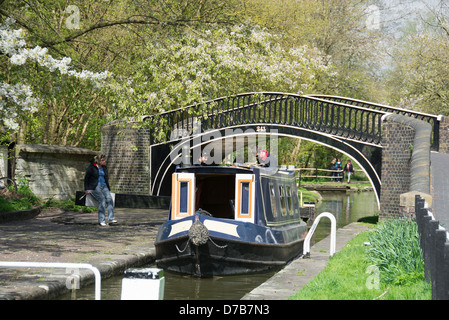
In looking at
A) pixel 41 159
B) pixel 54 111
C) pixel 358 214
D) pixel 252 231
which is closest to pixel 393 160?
pixel 358 214

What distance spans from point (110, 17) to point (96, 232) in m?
11.0

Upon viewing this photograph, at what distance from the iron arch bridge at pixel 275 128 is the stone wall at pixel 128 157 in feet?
1.00

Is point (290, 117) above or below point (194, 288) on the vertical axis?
above

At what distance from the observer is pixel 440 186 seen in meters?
15.8

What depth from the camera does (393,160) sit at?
60.0ft

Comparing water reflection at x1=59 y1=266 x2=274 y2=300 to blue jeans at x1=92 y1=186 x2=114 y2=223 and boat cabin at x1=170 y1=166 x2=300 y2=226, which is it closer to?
boat cabin at x1=170 y1=166 x2=300 y2=226

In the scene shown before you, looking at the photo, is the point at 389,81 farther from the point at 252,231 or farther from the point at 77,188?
the point at 252,231

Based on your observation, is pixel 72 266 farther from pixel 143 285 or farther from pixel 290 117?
pixel 290 117

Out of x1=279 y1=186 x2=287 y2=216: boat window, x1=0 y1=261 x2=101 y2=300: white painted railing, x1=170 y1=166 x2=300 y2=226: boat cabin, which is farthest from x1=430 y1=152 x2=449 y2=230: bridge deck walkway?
x1=0 y1=261 x2=101 y2=300: white painted railing

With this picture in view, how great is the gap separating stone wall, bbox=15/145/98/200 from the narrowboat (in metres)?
6.97

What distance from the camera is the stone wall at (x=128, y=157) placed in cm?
2392

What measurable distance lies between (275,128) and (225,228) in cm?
1177

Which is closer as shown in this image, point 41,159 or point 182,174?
point 182,174

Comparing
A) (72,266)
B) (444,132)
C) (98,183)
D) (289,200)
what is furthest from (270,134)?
(72,266)
